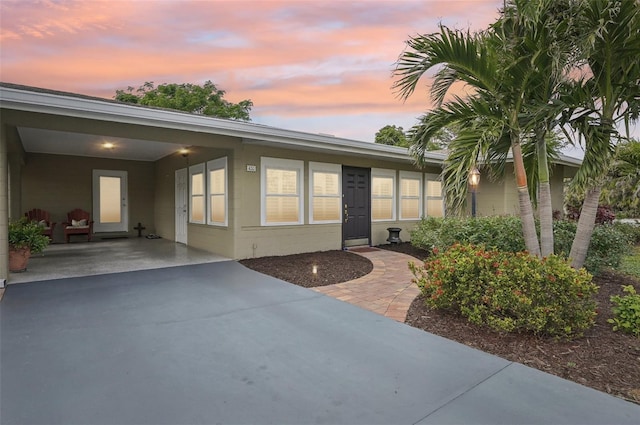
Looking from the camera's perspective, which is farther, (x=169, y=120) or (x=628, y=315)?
(x=169, y=120)

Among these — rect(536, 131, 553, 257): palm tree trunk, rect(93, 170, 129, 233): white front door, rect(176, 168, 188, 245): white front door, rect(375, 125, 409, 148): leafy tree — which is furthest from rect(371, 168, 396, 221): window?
rect(375, 125, 409, 148): leafy tree

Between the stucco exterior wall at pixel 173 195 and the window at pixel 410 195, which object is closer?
Answer: the stucco exterior wall at pixel 173 195

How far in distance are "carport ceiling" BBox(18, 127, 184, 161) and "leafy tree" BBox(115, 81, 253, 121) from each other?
13.0 m

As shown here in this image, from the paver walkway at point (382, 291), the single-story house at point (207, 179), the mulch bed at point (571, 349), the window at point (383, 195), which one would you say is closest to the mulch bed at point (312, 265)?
the paver walkway at point (382, 291)

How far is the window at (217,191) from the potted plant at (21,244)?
3082 millimetres

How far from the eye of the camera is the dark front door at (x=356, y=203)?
888 cm

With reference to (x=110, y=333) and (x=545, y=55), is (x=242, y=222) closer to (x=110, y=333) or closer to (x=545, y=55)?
(x=110, y=333)

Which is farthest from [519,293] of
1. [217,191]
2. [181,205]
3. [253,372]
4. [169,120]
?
[181,205]

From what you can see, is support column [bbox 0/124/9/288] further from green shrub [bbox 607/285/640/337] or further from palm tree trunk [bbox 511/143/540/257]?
green shrub [bbox 607/285/640/337]

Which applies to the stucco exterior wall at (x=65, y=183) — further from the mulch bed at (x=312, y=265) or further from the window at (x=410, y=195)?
the window at (x=410, y=195)

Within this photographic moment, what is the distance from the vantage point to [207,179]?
8.09 metres

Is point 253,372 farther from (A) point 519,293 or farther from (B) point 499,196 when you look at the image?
(B) point 499,196

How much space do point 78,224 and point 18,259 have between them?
15.7 ft

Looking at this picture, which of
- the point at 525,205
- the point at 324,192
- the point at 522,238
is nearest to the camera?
the point at 525,205
